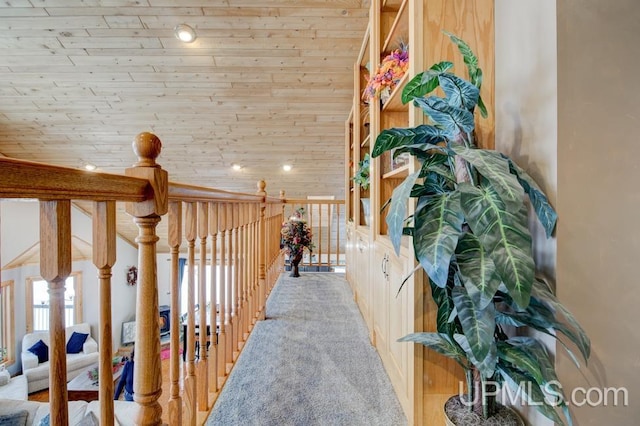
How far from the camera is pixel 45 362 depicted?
18.5 ft

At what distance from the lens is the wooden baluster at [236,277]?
1.69m

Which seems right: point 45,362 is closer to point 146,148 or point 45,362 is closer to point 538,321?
point 146,148

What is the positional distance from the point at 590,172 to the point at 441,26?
2.54 ft

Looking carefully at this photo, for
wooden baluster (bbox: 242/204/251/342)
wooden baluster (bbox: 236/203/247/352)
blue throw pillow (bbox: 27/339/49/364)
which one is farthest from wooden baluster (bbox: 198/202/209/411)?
blue throw pillow (bbox: 27/339/49/364)

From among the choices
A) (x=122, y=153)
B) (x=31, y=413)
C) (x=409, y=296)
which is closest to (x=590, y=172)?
(x=409, y=296)

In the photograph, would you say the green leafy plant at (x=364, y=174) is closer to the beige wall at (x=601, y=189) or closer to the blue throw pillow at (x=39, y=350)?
the beige wall at (x=601, y=189)

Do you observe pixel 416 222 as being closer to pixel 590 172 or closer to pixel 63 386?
pixel 590 172

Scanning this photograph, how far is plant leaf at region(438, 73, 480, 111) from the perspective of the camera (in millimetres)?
972

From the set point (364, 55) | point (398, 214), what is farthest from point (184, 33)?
point (398, 214)

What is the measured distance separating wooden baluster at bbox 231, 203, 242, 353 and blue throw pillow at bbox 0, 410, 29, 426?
74.6 inches

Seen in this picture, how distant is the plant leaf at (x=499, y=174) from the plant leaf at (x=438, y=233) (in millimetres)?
104

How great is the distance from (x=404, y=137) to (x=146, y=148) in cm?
79

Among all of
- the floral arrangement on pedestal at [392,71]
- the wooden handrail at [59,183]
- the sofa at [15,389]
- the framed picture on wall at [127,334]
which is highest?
the floral arrangement on pedestal at [392,71]

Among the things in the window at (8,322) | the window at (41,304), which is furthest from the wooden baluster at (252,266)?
the window at (8,322)
